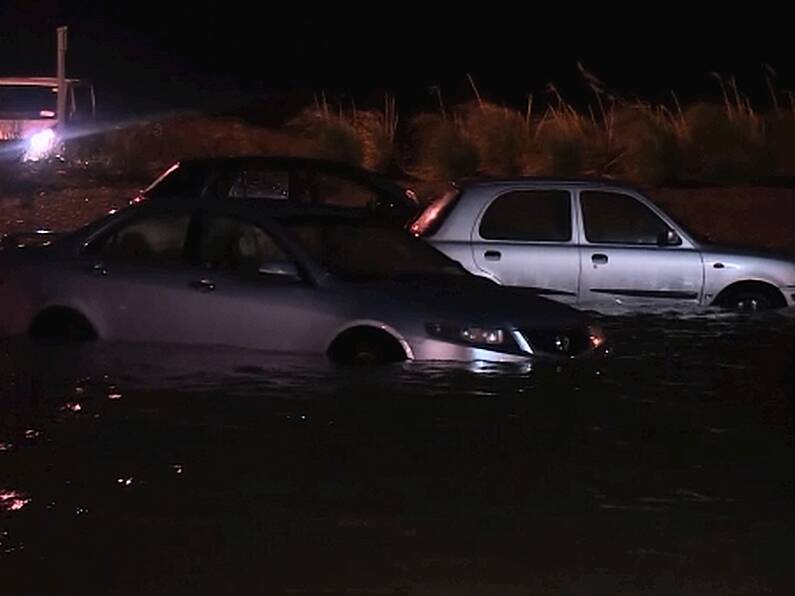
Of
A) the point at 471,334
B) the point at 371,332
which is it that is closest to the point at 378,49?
the point at 371,332

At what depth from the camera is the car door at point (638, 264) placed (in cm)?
1678

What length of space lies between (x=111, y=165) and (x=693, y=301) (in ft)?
44.0

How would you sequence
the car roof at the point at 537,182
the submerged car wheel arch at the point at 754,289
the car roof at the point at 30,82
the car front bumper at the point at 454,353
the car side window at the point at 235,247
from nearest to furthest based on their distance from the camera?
the car front bumper at the point at 454,353
the car side window at the point at 235,247
the submerged car wheel arch at the point at 754,289
the car roof at the point at 537,182
the car roof at the point at 30,82

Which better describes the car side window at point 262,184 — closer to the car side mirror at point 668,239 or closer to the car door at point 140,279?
the car side mirror at point 668,239

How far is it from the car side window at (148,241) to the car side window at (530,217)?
3.72m

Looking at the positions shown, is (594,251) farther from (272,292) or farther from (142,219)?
(142,219)

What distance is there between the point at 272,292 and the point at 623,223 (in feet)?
15.3

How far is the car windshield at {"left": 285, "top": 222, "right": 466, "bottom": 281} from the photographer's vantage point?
541 inches

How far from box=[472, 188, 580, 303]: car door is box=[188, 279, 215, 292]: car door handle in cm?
366

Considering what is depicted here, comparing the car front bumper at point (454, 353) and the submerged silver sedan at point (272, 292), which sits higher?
the submerged silver sedan at point (272, 292)

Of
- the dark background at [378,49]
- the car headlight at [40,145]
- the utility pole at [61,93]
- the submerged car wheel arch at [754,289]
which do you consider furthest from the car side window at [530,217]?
the dark background at [378,49]

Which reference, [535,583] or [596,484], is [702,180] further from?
[535,583]

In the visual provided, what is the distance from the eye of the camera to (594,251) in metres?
16.8

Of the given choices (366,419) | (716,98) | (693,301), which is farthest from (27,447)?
(716,98)
